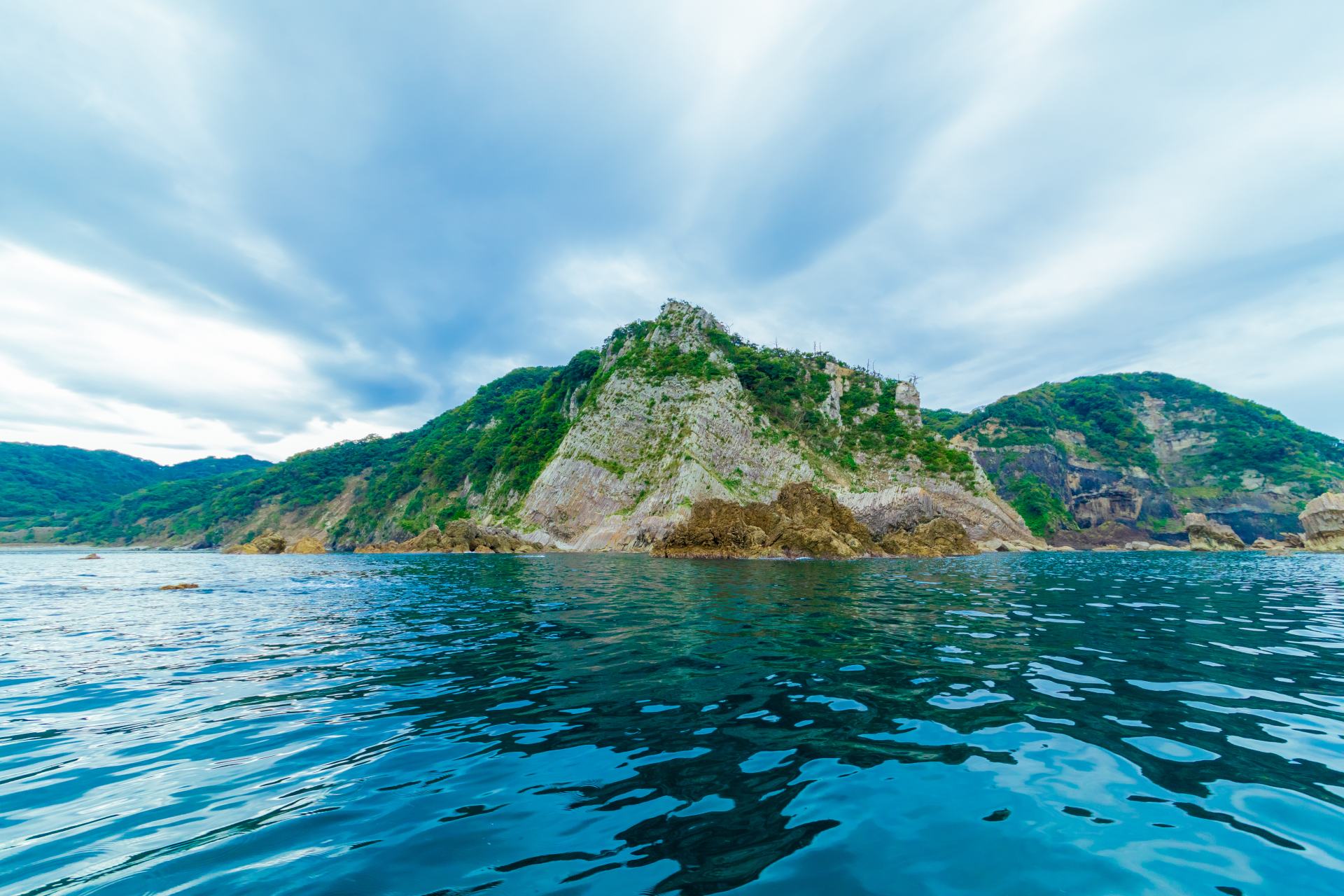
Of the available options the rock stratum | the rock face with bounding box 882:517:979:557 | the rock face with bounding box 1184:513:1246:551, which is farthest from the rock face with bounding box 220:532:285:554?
the rock face with bounding box 1184:513:1246:551

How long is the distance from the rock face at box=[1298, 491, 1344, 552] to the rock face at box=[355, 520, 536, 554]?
9698 centimetres

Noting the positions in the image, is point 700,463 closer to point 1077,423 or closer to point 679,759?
point 679,759

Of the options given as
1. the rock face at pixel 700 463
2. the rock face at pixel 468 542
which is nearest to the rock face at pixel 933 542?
the rock face at pixel 700 463

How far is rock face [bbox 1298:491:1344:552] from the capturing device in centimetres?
6312

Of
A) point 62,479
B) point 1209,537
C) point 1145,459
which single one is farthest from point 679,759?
point 62,479

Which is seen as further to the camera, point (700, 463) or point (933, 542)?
point (700, 463)

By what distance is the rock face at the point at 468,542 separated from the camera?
2566 inches

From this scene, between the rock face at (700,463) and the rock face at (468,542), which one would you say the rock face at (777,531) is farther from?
the rock face at (468,542)

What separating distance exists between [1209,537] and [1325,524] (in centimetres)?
1455

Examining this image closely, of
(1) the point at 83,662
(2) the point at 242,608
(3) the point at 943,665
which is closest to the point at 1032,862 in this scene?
(3) the point at 943,665

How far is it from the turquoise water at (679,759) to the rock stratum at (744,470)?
115 feet

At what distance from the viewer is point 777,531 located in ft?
152

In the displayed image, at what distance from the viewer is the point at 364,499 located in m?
109

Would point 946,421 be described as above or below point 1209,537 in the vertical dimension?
above
